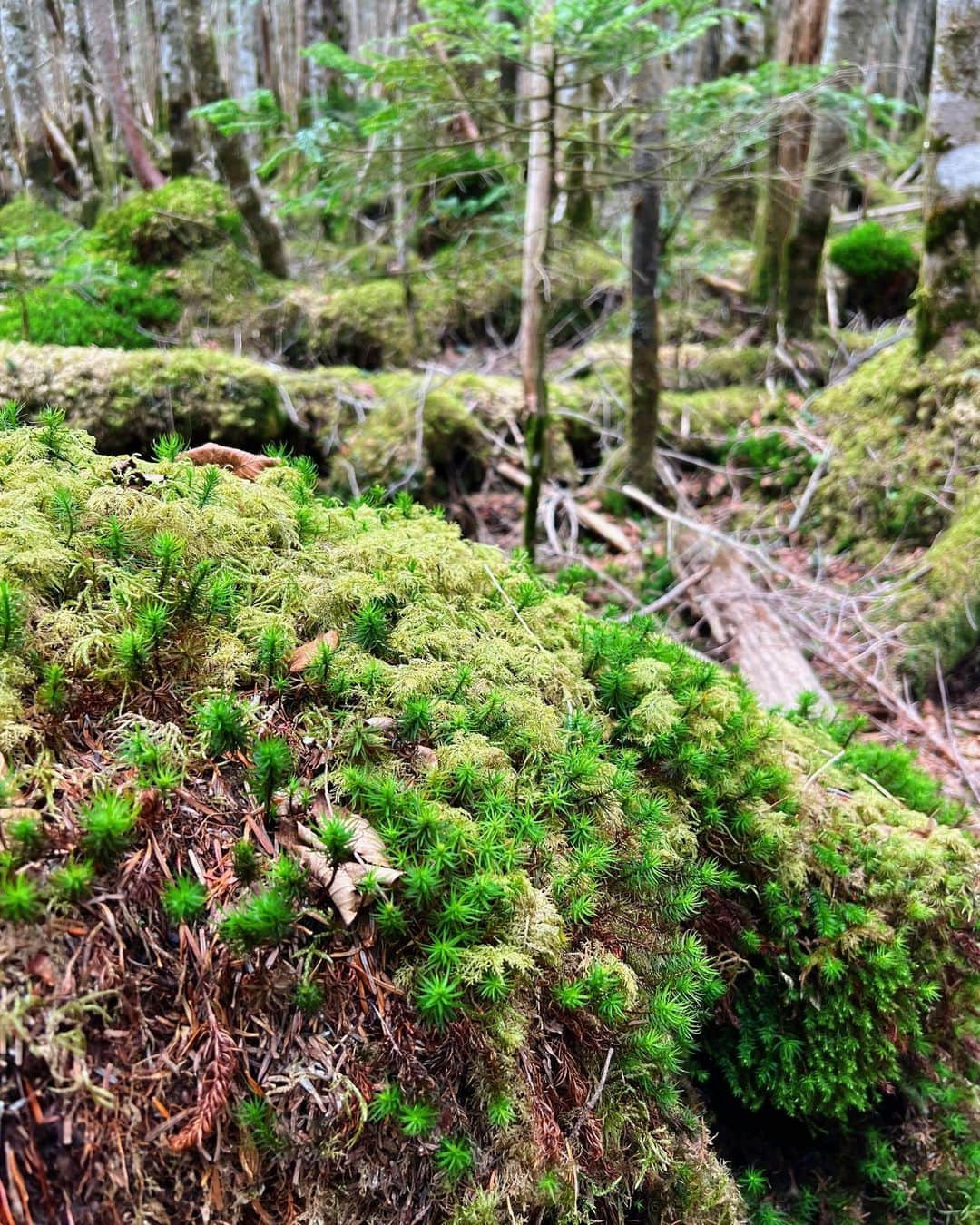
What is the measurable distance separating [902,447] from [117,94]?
26.8ft

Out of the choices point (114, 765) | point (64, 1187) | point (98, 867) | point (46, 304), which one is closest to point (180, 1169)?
point (64, 1187)

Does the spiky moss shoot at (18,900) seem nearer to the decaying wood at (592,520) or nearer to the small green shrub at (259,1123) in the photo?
the small green shrub at (259,1123)

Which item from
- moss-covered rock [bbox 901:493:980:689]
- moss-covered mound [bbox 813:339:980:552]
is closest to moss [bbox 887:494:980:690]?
moss-covered rock [bbox 901:493:980:689]

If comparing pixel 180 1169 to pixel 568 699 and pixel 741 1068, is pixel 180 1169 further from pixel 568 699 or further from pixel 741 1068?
pixel 741 1068

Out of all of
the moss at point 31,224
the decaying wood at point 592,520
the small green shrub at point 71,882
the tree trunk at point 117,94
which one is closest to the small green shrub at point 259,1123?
the small green shrub at point 71,882

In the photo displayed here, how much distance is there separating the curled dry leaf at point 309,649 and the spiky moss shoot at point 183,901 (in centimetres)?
59

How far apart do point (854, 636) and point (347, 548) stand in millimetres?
4574

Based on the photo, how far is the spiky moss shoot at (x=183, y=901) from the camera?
4.72ft

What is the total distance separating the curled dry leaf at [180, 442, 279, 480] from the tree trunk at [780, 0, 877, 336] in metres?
7.38

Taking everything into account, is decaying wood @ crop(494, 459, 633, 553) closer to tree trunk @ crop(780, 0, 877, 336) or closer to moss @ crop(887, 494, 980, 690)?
moss @ crop(887, 494, 980, 690)

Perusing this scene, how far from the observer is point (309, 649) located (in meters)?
1.99

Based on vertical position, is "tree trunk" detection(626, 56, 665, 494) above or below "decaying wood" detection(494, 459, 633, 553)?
above

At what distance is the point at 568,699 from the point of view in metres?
2.31

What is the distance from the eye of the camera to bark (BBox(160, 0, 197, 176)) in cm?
881
